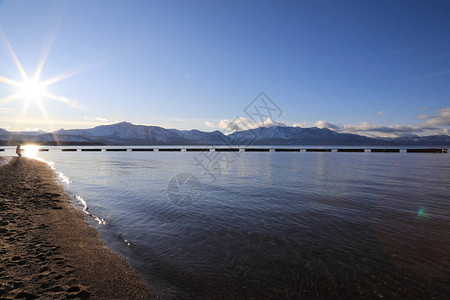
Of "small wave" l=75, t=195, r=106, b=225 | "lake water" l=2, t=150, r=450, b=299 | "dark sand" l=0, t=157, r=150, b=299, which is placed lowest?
"small wave" l=75, t=195, r=106, b=225

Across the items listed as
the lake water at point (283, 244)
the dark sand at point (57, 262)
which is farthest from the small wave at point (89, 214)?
the dark sand at point (57, 262)

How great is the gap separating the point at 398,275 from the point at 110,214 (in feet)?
46.1

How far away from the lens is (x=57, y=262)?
6.57m

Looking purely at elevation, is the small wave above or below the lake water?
below

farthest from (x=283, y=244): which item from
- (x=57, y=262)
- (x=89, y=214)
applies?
(x=89, y=214)

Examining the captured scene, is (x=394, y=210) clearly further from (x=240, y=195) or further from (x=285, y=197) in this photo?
(x=240, y=195)

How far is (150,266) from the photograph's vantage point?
705 centimetres

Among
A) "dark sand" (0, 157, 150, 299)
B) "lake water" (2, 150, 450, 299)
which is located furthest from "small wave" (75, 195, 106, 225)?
"dark sand" (0, 157, 150, 299)

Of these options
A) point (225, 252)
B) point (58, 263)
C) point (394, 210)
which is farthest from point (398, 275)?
point (58, 263)

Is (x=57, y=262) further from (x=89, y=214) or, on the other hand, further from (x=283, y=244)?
(x=283, y=244)

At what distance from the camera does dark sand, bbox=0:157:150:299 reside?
5.26 m

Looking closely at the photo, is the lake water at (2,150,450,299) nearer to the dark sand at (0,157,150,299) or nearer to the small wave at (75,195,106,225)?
the small wave at (75,195,106,225)

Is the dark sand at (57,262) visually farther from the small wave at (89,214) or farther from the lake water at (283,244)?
the small wave at (89,214)

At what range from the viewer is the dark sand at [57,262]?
526cm
